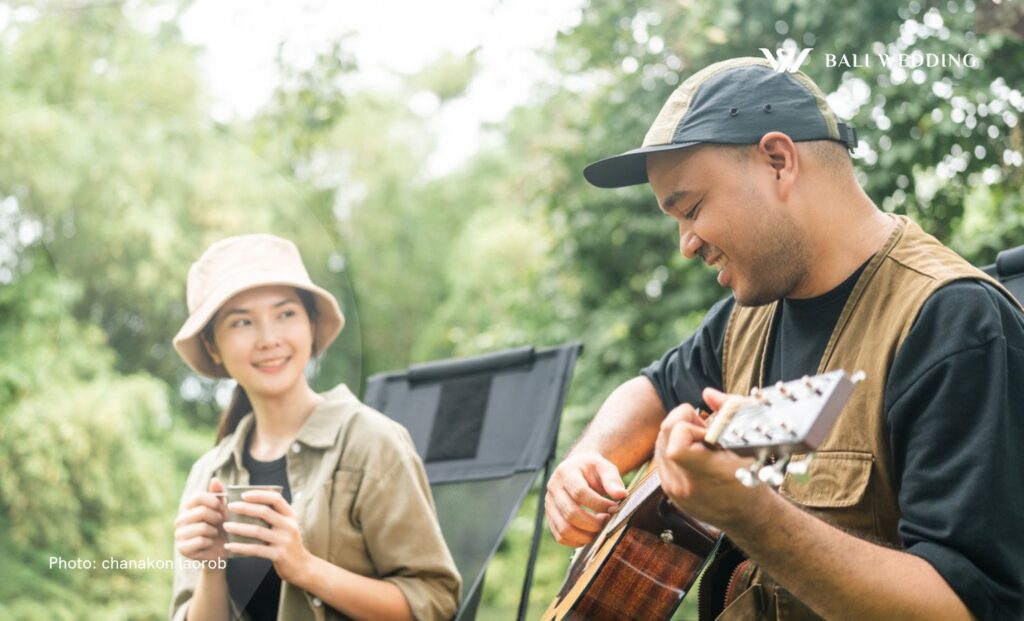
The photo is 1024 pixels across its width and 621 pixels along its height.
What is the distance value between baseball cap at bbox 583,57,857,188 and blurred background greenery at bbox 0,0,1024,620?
114cm

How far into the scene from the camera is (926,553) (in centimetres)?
146

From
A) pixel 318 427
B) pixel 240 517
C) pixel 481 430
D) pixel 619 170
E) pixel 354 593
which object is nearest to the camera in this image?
pixel 619 170

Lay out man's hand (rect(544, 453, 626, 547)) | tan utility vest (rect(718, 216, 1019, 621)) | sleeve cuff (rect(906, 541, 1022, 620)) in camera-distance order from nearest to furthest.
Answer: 1. sleeve cuff (rect(906, 541, 1022, 620))
2. tan utility vest (rect(718, 216, 1019, 621))
3. man's hand (rect(544, 453, 626, 547))

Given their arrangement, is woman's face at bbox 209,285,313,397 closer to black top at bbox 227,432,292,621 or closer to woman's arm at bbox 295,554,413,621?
black top at bbox 227,432,292,621

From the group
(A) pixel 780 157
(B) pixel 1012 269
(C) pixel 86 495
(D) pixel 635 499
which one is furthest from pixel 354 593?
(C) pixel 86 495

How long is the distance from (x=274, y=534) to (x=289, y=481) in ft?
0.94

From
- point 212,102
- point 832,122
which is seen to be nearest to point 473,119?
point 212,102

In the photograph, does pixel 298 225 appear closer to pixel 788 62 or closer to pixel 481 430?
pixel 481 430

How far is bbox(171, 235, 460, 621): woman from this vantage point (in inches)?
86.4

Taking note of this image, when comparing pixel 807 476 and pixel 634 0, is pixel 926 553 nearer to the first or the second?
pixel 807 476

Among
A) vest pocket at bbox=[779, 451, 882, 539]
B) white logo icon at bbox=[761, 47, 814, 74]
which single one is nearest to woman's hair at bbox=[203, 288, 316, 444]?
white logo icon at bbox=[761, 47, 814, 74]

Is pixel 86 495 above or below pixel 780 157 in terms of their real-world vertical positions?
below

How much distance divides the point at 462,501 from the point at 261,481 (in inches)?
27.1

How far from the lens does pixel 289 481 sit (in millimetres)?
2420
